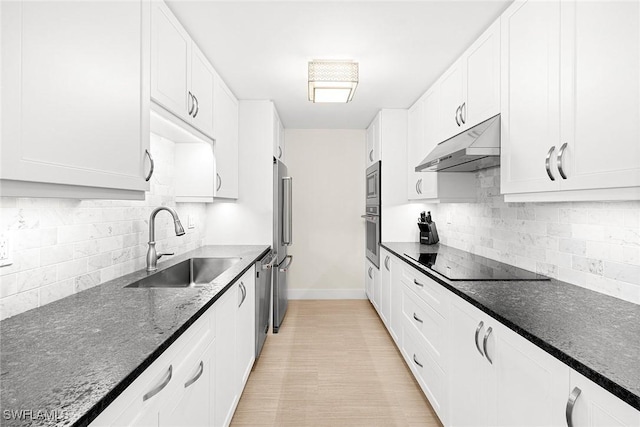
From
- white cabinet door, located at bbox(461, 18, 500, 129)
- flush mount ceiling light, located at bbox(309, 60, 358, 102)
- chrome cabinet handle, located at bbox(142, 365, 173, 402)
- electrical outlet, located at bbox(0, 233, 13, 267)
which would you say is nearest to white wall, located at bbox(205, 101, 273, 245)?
flush mount ceiling light, located at bbox(309, 60, 358, 102)

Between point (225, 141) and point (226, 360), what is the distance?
186 centimetres

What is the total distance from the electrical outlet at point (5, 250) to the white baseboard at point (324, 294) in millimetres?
3654

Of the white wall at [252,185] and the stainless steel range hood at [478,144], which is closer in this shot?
the stainless steel range hood at [478,144]

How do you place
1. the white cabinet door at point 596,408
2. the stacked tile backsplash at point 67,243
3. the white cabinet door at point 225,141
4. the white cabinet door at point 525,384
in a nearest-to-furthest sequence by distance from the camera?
the white cabinet door at point 596,408 < the white cabinet door at point 525,384 < the stacked tile backsplash at point 67,243 < the white cabinet door at point 225,141

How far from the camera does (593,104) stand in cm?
121

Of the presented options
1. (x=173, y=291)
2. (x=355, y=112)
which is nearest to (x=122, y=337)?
(x=173, y=291)

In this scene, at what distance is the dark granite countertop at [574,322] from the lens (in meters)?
0.81

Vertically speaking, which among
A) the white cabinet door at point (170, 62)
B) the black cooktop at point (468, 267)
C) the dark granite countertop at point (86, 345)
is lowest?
the dark granite countertop at point (86, 345)

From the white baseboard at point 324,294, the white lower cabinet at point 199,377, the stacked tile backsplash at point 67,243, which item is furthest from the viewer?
the white baseboard at point 324,294

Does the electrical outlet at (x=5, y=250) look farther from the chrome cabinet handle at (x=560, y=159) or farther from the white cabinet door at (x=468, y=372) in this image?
the chrome cabinet handle at (x=560, y=159)

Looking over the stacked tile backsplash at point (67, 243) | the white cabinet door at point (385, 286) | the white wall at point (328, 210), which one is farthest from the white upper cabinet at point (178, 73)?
the white wall at point (328, 210)

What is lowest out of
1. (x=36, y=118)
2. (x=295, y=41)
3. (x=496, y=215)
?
(x=496, y=215)

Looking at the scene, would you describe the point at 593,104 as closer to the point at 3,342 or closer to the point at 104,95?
the point at 104,95

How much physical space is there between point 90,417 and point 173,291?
0.89 m
